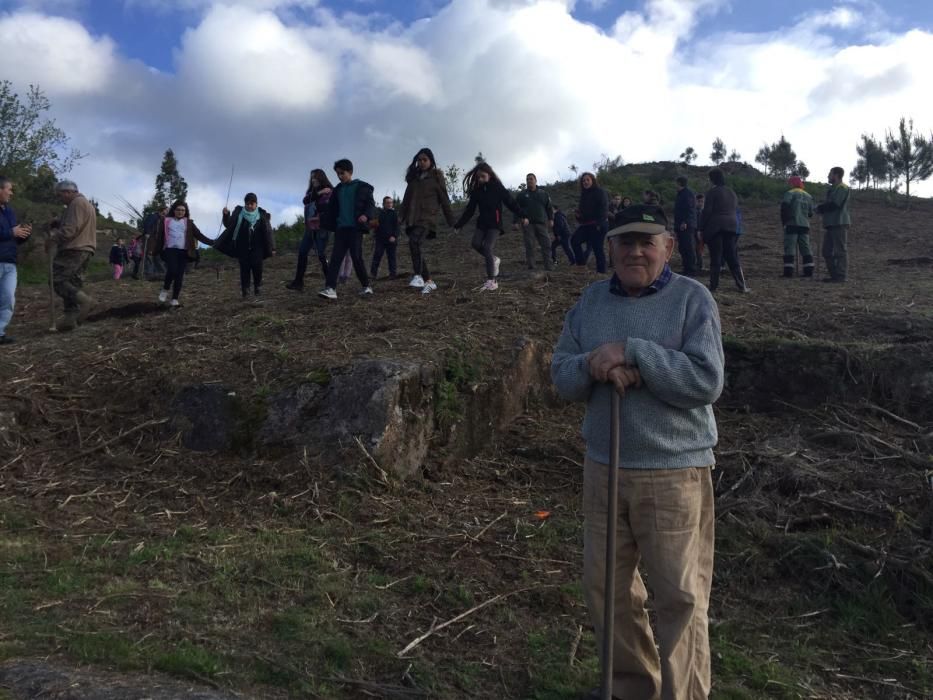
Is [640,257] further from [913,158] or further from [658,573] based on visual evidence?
[913,158]

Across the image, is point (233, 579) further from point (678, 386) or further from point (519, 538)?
point (678, 386)

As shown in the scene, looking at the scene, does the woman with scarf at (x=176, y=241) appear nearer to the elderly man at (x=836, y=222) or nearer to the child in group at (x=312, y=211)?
the child in group at (x=312, y=211)

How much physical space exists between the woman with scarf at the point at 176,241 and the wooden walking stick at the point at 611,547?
8435 millimetres

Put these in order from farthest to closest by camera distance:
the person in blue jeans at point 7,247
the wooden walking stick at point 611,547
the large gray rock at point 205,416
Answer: the person in blue jeans at point 7,247, the large gray rock at point 205,416, the wooden walking stick at point 611,547

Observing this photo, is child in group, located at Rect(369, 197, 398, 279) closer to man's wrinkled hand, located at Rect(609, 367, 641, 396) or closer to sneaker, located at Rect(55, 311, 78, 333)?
sneaker, located at Rect(55, 311, 78, 333)

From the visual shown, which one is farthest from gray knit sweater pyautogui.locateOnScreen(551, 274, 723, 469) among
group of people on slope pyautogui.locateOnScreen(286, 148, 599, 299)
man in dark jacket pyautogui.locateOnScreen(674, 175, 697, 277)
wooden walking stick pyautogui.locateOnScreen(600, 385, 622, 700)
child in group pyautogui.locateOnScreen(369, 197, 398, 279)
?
man in dark jacket pyautogui.locateOnScreen(674, 175, 697, 277)

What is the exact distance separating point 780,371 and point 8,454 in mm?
6364

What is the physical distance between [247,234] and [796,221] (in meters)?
8.66

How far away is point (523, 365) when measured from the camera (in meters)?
6.89

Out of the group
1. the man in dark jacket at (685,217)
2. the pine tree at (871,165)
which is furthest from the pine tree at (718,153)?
the man in dark jacket at (685,217)

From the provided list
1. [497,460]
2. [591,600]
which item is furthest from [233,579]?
[497,460]

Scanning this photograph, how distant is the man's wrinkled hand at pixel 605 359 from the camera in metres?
2.72

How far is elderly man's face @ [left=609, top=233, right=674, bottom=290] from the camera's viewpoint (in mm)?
2873

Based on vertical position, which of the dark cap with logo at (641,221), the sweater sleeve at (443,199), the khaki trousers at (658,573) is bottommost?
the khaki trousers at (658,573)
